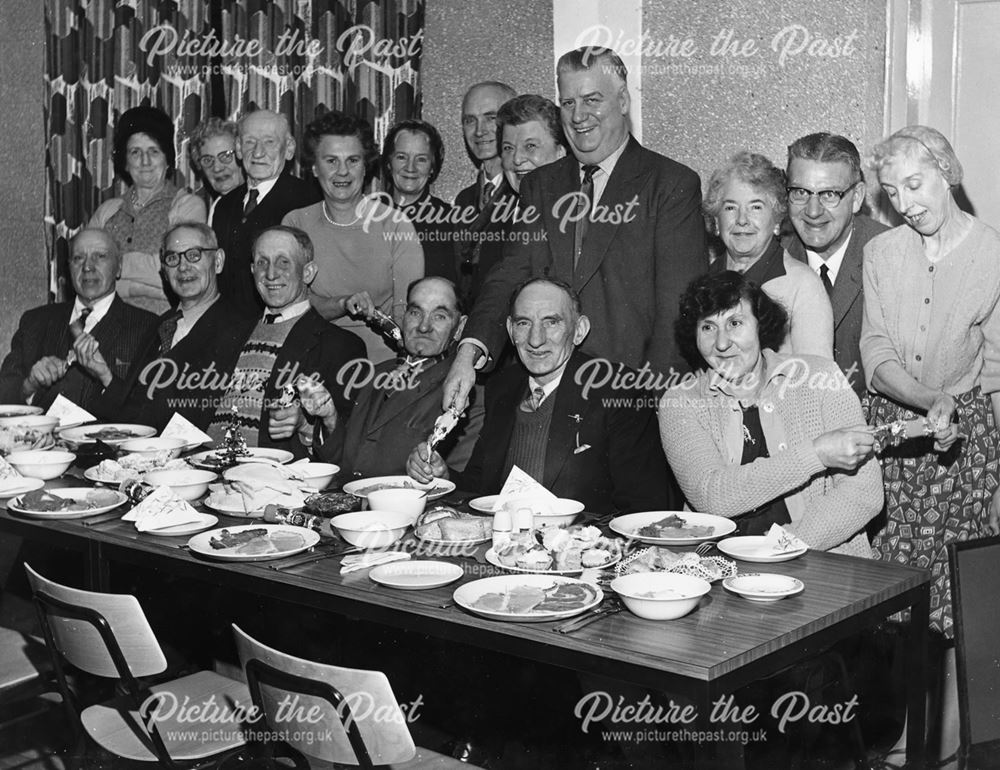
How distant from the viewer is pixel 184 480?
3.22 meters

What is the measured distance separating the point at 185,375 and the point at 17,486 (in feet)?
3.55

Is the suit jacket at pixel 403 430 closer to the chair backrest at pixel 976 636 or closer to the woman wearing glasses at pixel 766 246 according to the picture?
the woman wearing glasses at pixel 766 246

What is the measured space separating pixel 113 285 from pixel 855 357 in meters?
2.78

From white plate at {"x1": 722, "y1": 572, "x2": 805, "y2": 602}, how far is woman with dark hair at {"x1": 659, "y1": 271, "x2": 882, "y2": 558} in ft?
1.67

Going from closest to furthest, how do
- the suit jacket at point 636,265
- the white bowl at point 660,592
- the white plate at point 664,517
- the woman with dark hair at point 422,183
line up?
the white bowl at point 660,592, the white plate at point 664,517, the suit jacket at point 636,265, the woman with dark hair at point 422,183

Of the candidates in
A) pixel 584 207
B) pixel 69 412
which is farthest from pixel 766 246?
pixel 69 412

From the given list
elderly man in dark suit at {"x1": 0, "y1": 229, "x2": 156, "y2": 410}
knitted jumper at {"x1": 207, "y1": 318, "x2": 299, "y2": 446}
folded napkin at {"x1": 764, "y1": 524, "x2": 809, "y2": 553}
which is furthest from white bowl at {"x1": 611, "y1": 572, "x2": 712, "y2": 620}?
elderly man in dark suit at {"x1": 0, "y1": 229, "x2": 156, "y2": 410}

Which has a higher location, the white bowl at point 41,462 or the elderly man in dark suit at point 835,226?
the elderly man in dark suit at point 835,226

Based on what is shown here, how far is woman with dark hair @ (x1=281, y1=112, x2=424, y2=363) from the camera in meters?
4.39

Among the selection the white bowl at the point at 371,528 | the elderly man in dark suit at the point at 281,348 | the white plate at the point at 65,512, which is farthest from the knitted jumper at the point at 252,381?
the white bowl at the point at 371,528

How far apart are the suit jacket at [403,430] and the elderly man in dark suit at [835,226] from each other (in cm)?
106

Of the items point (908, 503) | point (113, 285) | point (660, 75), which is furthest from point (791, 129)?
point (113, 285)

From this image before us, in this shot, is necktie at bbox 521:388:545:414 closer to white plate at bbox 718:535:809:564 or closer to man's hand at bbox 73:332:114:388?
white plate at bbox 718:535:809:564

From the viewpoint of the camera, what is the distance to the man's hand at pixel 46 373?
4602 mm
